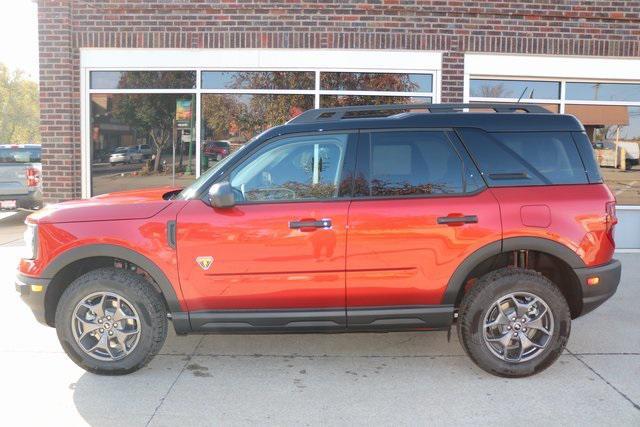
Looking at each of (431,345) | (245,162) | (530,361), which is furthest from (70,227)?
(530,361)

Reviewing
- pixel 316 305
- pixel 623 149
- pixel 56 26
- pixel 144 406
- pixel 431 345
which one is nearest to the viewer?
pixel 144 406

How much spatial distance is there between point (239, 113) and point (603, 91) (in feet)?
18.8

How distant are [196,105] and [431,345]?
555cm

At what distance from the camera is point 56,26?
8.37 meters

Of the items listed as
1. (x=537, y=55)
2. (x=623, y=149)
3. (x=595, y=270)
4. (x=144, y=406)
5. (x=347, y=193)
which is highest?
(x=537, y=55)

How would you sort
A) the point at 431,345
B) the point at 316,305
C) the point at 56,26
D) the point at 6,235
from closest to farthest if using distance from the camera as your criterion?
the point at 316,305, the point at 431,345, the point at 56,26, the point at 6,235

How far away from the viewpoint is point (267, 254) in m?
3.84

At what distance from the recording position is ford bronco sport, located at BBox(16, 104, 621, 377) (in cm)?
386

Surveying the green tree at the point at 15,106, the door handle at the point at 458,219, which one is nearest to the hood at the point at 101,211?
the door handle at the point at 458,219

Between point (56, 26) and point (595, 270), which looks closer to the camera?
point (595, 270)

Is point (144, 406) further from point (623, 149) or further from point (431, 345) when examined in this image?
point (623, 149)

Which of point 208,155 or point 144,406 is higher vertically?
point 208,155

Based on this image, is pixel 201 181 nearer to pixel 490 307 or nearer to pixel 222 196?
pixel 222 196

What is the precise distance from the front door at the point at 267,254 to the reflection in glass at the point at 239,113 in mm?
4771
